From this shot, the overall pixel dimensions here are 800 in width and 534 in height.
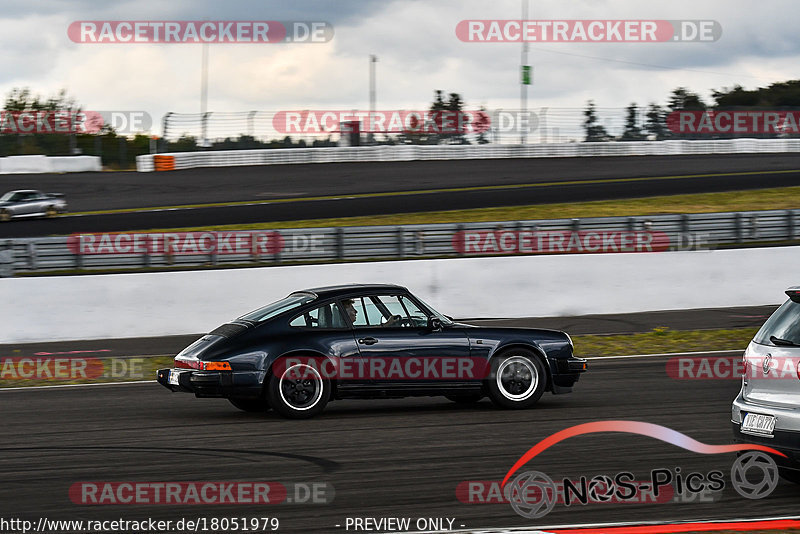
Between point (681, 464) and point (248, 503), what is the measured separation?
3.16 meters

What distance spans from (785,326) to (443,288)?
12.4 m

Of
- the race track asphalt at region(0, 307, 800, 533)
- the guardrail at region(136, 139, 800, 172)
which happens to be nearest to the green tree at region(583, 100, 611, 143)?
the guardrail at region(136, 139, 800, 172)

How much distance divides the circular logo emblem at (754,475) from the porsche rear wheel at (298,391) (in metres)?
3.87

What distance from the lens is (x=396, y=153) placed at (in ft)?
133

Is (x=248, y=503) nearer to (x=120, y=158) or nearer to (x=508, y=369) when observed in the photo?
(x=508, y=369)

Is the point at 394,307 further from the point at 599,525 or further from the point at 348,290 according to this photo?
the point at 599,525

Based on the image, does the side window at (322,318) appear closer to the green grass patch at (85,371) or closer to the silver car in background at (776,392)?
the silver car in background at (776,392)

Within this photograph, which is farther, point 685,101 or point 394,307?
point 685,101

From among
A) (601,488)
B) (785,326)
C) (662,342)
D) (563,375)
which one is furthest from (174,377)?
(662,342)

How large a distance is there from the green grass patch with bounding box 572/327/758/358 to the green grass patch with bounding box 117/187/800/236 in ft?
34.0

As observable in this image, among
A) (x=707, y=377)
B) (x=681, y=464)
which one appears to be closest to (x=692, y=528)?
(x=681, y=464)

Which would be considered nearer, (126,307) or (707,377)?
(707,377)

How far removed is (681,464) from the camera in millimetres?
7008

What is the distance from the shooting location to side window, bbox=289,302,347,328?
9.21 metres
